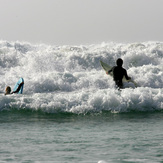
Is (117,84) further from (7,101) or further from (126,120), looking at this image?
(7,101)

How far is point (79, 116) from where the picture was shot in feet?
34.2

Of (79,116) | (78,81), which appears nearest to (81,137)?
(79,116)

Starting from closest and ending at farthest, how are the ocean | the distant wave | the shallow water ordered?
the shallow water
the ocean
the distant wave

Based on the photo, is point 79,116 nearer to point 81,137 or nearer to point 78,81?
point 81,137

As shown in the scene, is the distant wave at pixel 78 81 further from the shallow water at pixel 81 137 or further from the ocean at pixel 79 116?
the shallow water at pixel 81 137

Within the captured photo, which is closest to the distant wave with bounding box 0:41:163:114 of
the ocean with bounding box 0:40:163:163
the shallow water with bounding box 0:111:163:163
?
the ocean with bounding box 0:40:163:163

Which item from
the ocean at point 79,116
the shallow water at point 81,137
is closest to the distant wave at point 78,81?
the ocean at point 79,116

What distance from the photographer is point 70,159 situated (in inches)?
225

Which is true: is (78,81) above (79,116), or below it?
above

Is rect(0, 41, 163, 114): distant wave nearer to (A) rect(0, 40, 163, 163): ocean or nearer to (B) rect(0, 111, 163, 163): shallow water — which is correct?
(A) rect(0, 40, 163, 163): ocean

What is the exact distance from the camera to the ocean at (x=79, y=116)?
611cm

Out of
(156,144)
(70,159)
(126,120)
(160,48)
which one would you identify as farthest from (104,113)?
(160,48)

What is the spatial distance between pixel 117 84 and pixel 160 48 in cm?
1382

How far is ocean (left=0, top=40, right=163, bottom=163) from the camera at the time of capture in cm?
611
